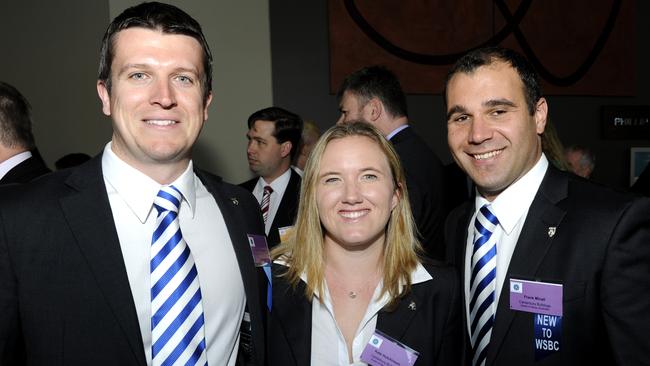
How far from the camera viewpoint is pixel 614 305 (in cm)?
164

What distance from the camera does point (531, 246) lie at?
186 centimetres

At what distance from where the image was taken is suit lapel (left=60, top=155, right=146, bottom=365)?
4.89ft

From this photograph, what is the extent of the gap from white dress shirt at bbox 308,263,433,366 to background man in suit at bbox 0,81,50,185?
1.63 m

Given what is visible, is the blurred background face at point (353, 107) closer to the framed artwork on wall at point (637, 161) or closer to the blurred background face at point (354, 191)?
the blurred background face at point (354, 191)

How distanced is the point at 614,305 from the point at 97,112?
3816 mm

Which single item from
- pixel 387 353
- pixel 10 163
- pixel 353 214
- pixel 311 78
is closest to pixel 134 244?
pixel 353 214

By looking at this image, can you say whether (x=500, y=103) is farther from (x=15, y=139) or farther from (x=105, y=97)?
(x=15, y=139)

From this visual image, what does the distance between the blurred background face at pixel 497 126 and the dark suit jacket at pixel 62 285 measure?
127 cm

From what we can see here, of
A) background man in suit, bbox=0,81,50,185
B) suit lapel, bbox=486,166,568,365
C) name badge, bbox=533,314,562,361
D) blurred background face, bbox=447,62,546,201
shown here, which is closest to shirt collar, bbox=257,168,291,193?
background man in suit, bbox=0,81,50,185

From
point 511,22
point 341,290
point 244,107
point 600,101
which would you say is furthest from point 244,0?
point 600,101

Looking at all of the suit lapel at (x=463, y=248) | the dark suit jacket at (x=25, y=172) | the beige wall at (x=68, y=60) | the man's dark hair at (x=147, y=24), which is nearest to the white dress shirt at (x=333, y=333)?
the suit lapel at (x=463, y=248)

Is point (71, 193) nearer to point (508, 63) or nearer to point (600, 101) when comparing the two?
point (508, 63)

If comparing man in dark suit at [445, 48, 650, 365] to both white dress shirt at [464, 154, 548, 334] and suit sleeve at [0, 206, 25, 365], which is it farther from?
suit sleeve at [0, 206, 25, 365]

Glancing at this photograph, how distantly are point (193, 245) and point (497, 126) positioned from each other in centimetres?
113
